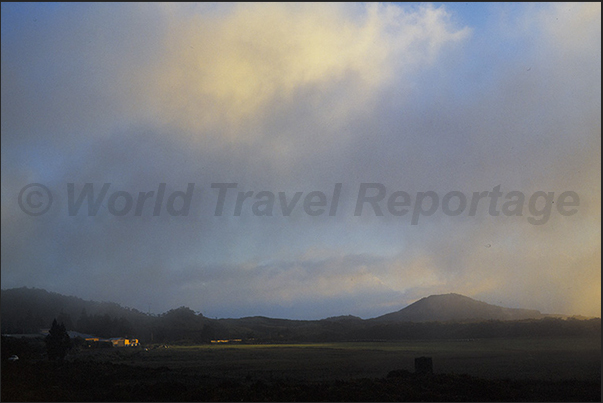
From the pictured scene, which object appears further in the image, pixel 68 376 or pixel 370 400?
pixel 68 376

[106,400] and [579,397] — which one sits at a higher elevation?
[579,397]

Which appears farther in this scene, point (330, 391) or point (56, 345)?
point (56, 345)

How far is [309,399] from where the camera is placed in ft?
88.4

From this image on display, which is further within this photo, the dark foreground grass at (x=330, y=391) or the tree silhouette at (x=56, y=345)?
the tree silhouette at (x=56, y=345)

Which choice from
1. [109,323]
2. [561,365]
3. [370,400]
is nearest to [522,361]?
[561,365]

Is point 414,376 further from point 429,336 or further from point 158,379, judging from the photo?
point 429,336

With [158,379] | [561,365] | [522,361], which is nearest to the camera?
[158,379]

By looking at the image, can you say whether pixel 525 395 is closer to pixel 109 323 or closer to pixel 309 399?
pixel 309 399

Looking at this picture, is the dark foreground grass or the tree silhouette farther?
the tree silhouette

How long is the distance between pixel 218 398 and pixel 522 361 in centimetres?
4068

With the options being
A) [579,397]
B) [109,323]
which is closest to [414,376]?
[579,397]

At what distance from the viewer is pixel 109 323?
17800 centimetres

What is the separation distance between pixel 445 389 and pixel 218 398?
575 inches

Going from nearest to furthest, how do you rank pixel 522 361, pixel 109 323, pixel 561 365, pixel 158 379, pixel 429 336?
pixel 158 379
pixel 561 365
pixel 522 361
pixel 429 336
pixel 109 323
